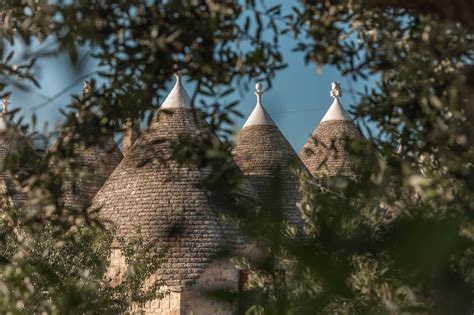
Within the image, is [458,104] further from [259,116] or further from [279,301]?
[259,116]

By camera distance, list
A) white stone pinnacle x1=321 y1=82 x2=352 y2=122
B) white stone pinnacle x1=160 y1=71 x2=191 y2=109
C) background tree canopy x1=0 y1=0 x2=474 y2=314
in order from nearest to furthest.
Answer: background tree canopy x1=0 y1=0 x2=474 y2=314
white stone pinnacle x1=160 y1=71 x2=191 y2=109
white stone pinnacle x1=321 y1=82 x2=352 y2=122

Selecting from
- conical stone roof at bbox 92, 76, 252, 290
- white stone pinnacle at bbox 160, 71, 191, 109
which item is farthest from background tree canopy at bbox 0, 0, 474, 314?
white stone pinnacle at bbox 160, 71, 191, 109

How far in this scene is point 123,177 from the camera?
15945 millimetres

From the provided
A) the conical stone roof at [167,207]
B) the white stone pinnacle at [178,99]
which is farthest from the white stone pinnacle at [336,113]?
the conical stone roof at [167,207]

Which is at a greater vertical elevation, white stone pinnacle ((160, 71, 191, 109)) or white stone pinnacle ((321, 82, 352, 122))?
white stone pinnacle ((321, 82, 352, 122))

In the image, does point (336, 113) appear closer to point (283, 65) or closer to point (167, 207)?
point (167, 207)

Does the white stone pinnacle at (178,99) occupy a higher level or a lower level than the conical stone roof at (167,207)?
higher

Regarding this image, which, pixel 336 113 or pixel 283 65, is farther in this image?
pixel 336 113

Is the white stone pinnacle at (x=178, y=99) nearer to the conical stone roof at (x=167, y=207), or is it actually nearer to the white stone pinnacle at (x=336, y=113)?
the conical stone roof at (x=167, y=207)

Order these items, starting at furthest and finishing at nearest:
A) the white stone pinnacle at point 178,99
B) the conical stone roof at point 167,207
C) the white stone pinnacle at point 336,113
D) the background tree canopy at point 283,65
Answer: the white stone pinnacle at point 336,113, the white stone pinnacle at point 178,99, the conical stone roof at point 167,207, the background tree canopy at point 283,65

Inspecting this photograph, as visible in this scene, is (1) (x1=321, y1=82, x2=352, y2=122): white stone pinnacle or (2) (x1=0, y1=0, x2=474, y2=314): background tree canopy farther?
(1) (x1=321, y1=82, x2=352, y2=122): white stone pinnacle

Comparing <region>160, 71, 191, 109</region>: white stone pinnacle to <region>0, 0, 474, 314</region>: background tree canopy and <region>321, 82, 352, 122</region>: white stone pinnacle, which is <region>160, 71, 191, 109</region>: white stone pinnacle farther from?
<region>0, 0, 474, 314</region>: background tree canopy

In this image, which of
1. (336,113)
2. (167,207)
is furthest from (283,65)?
(336,113)

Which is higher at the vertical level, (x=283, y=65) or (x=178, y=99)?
(x=178, y=99)
